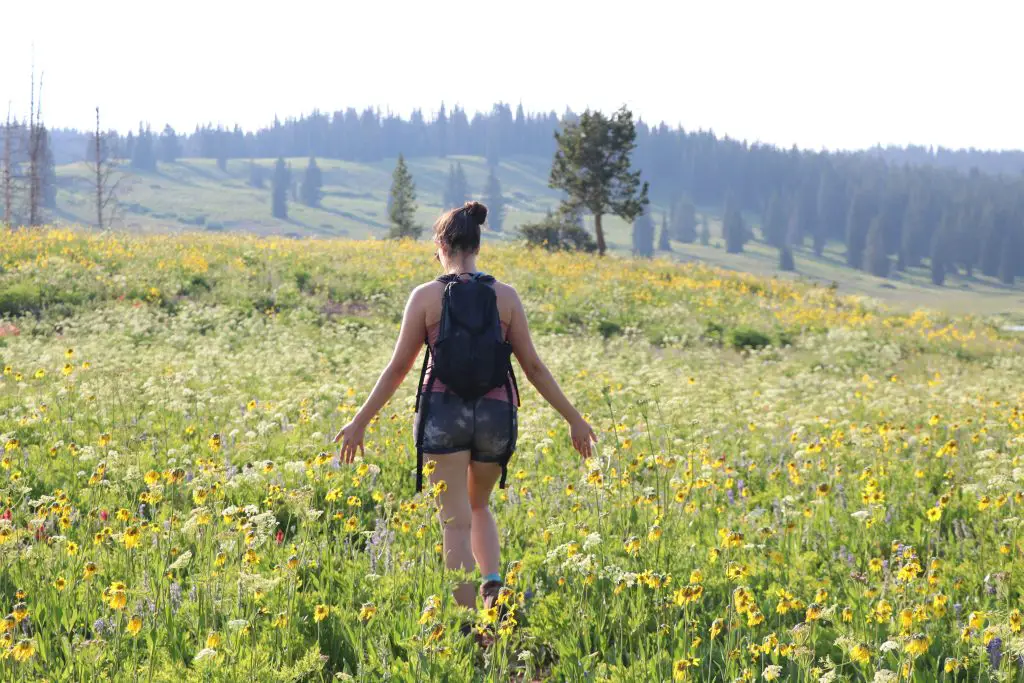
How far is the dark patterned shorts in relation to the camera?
375 cm

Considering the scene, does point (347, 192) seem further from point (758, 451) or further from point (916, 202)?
point (758, 451)

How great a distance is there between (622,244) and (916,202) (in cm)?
6725

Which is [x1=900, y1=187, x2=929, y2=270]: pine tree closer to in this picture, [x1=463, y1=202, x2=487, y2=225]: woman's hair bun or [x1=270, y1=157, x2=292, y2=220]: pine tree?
[x1=270, y1=157, x2=292, y2=220]: pine tree

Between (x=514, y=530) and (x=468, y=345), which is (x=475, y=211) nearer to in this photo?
(x=468, y=345)

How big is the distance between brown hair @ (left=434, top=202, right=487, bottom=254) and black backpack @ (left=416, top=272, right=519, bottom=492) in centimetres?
17

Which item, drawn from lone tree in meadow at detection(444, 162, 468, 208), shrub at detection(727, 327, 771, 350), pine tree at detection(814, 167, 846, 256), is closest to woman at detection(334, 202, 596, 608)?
shrub at detection(727, 327, 771, 350)

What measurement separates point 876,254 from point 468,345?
163 metres

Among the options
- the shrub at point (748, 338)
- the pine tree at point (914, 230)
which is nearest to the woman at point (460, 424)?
the shrub at point (748, 338)

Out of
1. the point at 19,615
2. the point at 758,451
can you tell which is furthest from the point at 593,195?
the point at 19,615

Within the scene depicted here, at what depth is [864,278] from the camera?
472 ft

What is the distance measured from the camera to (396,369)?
12.9ft

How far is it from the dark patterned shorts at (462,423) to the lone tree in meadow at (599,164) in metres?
34.1

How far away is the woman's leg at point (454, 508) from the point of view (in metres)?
3.82

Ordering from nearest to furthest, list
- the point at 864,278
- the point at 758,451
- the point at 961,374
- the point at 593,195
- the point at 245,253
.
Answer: the point at 758,451 < the point at 961,374 < the point at 245,253 < the point at 593,195 < the point at 864,278
